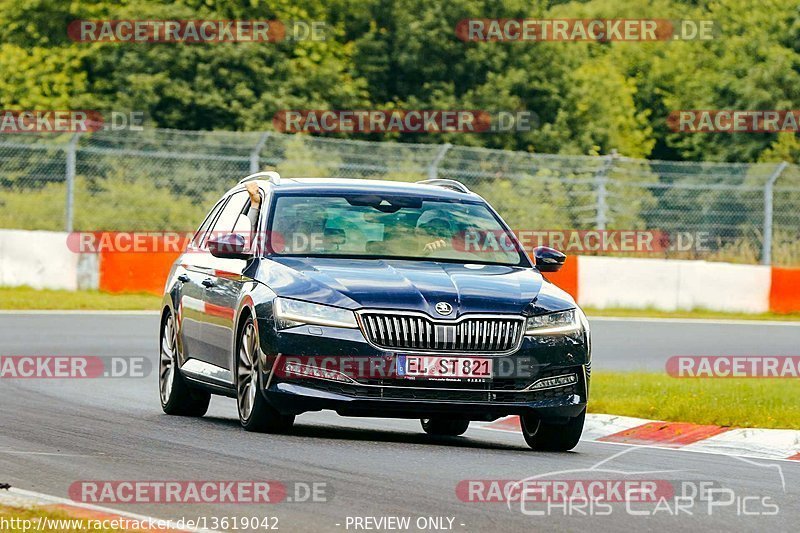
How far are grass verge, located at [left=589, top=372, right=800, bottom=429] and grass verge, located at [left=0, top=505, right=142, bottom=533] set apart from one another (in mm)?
6205

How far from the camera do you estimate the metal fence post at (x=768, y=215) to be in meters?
29.6

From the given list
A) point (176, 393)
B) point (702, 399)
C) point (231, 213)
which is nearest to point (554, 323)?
point (231, 213)

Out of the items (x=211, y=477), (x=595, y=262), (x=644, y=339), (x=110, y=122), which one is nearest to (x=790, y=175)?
(x=595, y=262)

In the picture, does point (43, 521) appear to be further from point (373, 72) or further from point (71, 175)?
point (373, 72)

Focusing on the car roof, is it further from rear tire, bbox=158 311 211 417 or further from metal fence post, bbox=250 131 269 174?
metal fence post, bbox=250 131 269 174

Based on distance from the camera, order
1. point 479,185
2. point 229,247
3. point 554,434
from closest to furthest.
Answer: point 554,434, point 229,247, point 479,185

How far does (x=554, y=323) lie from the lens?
1050cm

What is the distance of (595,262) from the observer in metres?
27.3

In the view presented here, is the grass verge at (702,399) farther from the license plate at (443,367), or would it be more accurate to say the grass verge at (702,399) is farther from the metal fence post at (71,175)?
the metal fence post at (71,175)

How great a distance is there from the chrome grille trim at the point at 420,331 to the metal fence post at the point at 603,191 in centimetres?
1957

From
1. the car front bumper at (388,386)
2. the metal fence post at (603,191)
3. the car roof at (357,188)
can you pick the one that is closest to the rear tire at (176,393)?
the car roof at (357,188)

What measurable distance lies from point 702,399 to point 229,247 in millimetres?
4365

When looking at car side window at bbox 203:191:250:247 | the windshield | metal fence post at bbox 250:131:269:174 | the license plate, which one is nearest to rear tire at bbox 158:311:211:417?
car side window at bbox 203:191:250:247

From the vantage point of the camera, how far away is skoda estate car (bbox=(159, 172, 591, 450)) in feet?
33.3
